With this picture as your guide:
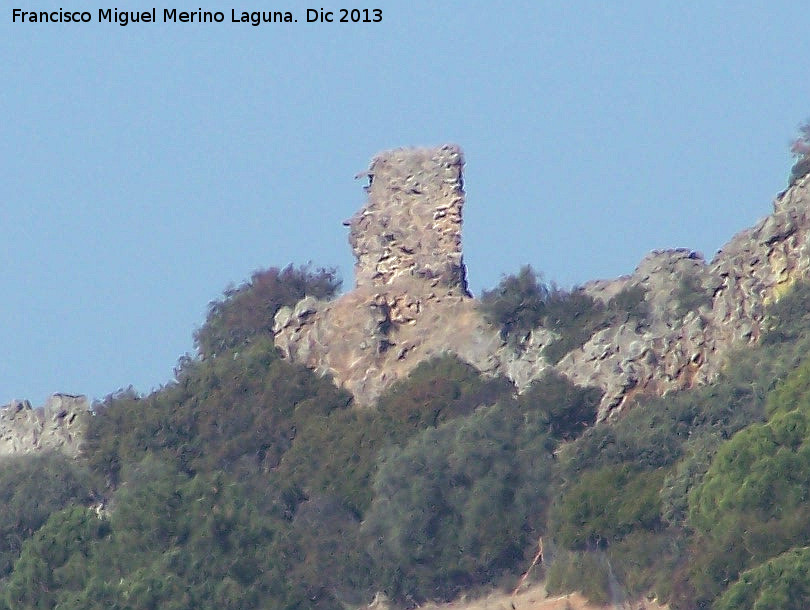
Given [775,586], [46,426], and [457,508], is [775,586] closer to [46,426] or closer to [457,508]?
[457,508]

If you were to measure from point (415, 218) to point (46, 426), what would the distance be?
1064 centimetres

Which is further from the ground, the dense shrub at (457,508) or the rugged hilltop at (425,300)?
the rugged hilltop at (425,300)

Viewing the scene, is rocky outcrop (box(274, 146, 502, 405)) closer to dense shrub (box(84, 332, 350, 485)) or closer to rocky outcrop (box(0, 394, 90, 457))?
dense shrub (box(84, 332, 350, 485))

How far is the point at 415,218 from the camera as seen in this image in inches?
2133

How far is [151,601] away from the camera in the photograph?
4009 cm

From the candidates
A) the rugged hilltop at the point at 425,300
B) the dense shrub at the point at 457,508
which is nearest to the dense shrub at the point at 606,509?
the dense shrub at the point at 457,508

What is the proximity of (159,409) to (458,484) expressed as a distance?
37.6 ft

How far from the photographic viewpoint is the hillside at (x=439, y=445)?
133 ft

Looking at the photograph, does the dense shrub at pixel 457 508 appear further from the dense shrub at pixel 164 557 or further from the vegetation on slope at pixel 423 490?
the dense shrub at pixel 164 557

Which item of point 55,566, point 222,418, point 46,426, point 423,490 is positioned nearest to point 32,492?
point 222,418

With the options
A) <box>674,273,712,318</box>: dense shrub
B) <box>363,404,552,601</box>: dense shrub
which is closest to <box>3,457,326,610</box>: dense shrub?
<box>363,404,552,601</box>: dense shrub

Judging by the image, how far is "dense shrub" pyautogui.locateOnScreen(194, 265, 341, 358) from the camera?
60.2 meters

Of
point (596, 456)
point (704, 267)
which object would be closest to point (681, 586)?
point (596, 456)

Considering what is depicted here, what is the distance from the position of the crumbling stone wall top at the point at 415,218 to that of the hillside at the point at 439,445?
58 mm
